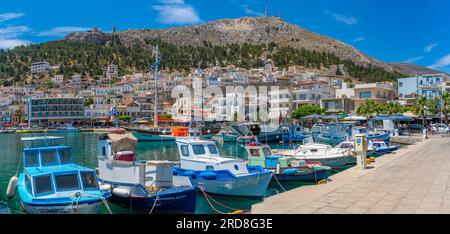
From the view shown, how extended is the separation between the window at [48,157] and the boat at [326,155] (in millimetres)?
14202

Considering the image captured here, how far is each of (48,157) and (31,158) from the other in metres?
0.56

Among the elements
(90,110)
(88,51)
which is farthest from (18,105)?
(88,51)

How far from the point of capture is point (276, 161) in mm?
20391

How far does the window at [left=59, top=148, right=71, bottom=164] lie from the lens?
14173 mm

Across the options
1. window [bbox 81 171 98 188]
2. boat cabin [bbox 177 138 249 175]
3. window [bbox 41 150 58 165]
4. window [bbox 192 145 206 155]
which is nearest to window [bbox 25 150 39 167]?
window [bbox 41 150 58 165]

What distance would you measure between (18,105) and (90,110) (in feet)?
106

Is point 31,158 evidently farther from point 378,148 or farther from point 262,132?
point 262,132

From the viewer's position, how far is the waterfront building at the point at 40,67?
17000 centimetres

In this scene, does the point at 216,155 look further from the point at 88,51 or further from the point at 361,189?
the point at 88,51

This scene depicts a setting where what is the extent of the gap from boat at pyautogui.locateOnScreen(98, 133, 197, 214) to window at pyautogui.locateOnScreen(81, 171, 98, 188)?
0.96m

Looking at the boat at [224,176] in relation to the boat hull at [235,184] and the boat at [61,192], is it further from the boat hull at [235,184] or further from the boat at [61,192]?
the boat at [61,192]

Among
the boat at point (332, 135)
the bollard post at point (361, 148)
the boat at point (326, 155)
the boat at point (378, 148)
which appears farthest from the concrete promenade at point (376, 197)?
the boat at point (332, 135)

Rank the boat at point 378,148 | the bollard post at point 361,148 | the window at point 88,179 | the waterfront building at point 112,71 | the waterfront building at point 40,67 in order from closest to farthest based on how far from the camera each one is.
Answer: the window at point 88,179 → the bollard post at point 361,148 → the boat at point 378,148 → the waterfront building at point 112,71 → the waterfront building at point 40,67
